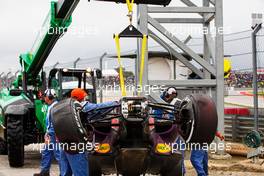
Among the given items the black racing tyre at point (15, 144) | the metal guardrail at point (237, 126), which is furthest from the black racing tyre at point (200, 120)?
the metal guardrail at point (237, 126)

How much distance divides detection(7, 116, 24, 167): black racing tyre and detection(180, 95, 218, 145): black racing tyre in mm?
6595

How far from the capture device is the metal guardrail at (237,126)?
1295cm

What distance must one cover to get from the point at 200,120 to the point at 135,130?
2.41 feet

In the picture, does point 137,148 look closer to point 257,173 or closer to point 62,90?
point 257,173

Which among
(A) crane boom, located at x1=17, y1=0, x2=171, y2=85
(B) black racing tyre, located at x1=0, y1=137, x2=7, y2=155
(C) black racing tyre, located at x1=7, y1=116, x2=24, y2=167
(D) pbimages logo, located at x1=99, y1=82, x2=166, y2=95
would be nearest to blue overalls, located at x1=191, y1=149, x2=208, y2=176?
(D) pbimages logo, located at x1=99, y1=82, x2=166, y2=95

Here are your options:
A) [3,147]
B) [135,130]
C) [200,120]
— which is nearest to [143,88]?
[3,147]

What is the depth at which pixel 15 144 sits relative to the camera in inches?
423

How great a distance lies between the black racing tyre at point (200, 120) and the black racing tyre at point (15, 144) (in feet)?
21.6

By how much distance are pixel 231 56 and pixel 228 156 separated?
2633mm

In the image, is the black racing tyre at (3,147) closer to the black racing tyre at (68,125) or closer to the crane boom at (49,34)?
the crane boom at (49,34)

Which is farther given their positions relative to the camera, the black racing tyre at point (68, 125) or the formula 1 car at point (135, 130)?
the formula 1 car at point (135, 130)

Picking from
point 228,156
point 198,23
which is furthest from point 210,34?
point 228,156

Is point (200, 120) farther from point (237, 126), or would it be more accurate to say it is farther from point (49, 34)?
point (237, 126)

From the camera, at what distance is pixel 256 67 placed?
36.5ft
